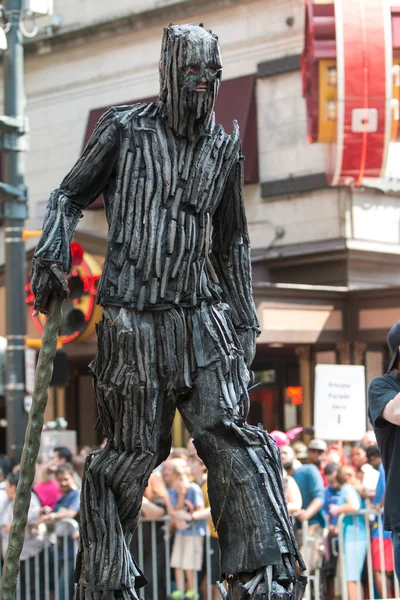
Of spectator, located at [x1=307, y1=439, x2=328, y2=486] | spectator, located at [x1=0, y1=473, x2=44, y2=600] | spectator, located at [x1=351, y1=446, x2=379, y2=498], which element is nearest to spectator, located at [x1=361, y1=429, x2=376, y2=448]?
spectator, located at [x1=351, y1=446, x2=379, y2=498]

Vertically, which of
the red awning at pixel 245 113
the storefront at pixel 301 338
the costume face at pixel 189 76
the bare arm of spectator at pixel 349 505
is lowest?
the bare arm of spectator at pixel 349 505

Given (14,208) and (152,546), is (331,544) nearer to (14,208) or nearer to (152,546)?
(152,546)

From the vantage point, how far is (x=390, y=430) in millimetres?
6613

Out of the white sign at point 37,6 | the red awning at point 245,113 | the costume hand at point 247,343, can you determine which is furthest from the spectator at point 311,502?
the red awning at point 245,113

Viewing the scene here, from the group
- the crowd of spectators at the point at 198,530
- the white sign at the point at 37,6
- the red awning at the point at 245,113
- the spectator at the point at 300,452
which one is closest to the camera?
the crowd of spectators at the point at 198,530

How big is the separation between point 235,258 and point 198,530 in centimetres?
520

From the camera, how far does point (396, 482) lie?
21.2ft

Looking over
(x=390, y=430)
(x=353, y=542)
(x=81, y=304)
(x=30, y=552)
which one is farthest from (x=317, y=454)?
(x=81, y=304)

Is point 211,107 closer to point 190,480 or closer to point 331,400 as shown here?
point 190,480

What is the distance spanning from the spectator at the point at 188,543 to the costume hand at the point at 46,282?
548 centimetres

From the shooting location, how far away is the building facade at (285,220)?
22359 mm

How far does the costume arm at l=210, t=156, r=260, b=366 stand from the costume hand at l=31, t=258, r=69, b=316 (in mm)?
774

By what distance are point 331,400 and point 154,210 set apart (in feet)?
26.7

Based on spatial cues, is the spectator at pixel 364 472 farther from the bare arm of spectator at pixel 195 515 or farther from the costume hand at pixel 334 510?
the bare arm of spectator at pixel 195 515
